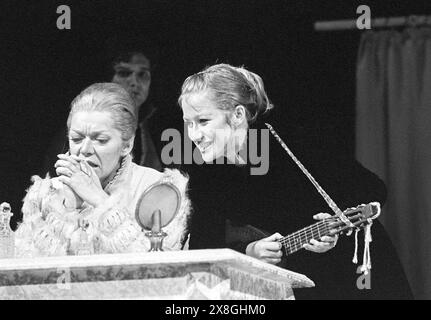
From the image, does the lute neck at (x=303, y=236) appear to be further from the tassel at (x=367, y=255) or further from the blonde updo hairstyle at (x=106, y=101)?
the blonde updo hairstyle at (x=106, y=101)

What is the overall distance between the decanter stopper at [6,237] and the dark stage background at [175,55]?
79 mm

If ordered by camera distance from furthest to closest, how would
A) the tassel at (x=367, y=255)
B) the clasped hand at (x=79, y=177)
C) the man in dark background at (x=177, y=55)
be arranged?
the clasped hand at (x=79, y=177), the man in dark background at (x=177, y=55), the tassel at (x=367, y=255)

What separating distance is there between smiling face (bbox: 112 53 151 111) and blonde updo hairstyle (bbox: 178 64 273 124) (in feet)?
0.53

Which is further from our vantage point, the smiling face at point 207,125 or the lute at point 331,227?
the smiling face at point 207,125

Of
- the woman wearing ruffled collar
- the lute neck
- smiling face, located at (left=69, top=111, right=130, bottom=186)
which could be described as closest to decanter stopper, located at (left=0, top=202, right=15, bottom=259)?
the woman wearing ruffled collar

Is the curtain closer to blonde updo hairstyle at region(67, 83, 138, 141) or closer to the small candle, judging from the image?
the small candle

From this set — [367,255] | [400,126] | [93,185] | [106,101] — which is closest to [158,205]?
[93,185]

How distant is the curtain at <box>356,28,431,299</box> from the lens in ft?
10.7

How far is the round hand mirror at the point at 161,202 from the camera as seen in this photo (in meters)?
3.45

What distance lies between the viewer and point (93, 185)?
3516mm
